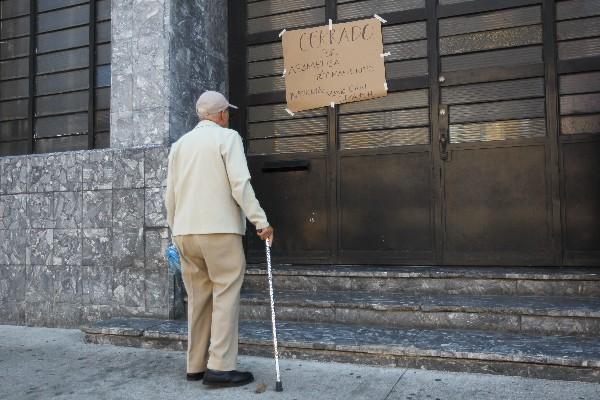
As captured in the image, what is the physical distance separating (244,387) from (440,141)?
9.16 feet

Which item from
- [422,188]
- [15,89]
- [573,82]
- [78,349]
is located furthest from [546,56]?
[15,89]

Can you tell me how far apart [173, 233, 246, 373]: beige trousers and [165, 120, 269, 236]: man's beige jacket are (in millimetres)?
78

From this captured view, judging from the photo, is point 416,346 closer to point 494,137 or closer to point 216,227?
point 216,227

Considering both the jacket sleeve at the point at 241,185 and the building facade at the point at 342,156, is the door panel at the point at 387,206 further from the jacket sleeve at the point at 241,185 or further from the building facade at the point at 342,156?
the jacket sleeve at the point at 241,185

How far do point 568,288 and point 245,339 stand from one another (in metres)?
2.37

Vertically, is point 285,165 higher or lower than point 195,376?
higher

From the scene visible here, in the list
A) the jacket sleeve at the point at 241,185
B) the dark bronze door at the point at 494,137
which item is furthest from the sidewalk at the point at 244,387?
the dark bronze door at the point at 494,137

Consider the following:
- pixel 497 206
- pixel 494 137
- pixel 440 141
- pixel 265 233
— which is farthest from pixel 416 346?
pixel 494 137

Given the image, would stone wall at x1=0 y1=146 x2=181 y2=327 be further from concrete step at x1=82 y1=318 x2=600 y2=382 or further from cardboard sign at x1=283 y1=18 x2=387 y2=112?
cardboard sign at x1=283 y1=18 x2=387 y2=112

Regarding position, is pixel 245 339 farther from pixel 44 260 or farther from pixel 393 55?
pixel 393 55

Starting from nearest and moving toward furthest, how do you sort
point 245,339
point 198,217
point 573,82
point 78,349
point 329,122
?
point 198,217 < point 245,339 < point 78,349 < point 573,82 < point 329,122

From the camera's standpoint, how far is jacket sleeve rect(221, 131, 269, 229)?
3.06m

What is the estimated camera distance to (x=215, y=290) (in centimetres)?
315

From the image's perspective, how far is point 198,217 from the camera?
3.09m
